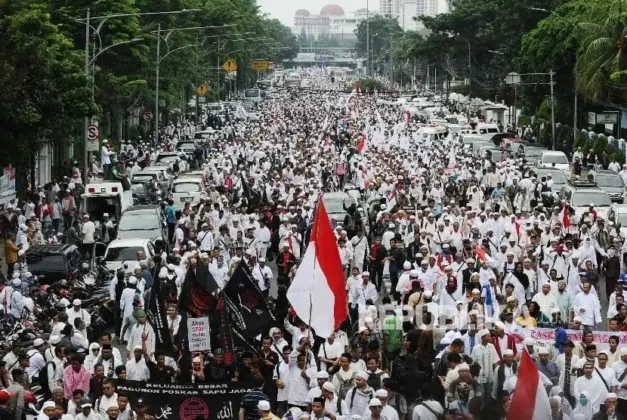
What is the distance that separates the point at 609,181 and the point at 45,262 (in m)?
19.6

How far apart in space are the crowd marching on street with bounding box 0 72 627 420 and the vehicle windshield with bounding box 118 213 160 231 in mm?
607

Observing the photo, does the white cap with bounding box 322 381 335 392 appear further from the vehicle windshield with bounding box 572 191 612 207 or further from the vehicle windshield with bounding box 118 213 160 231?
the vehicle windshield with bounding box 572 191 612 207

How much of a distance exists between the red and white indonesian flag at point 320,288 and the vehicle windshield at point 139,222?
578 inches

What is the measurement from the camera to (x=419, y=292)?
19.8 meters

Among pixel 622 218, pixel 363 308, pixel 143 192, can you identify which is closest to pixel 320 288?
pixel 363 308

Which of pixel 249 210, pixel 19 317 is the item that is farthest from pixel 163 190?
pixel 19 317

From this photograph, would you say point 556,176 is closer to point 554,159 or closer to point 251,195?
point 554,159

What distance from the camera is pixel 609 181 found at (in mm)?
41219

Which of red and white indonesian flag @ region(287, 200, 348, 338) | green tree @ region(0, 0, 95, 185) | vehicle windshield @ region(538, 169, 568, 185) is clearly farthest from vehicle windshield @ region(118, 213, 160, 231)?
vehicle windshield @ region(538, 169, 568, 185)

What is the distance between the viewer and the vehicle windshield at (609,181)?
4100 centimetres

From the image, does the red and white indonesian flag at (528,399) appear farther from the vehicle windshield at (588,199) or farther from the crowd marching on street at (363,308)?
the vehicle windshield at (588,199)

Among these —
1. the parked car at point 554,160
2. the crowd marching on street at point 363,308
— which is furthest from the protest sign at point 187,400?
the parked car at point 554,160

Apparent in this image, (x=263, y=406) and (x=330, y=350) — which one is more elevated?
(x=263, y=406)

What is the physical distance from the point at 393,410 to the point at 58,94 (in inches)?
835
